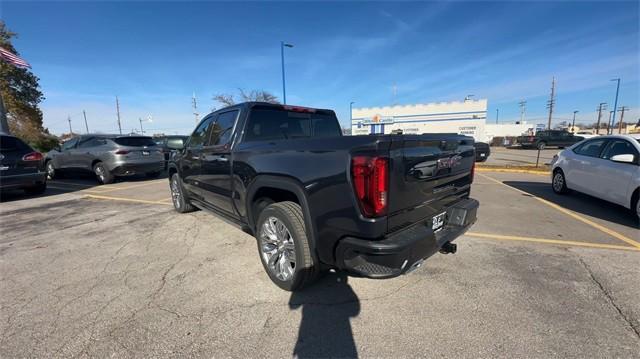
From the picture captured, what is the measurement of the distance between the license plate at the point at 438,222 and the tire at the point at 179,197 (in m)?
4.35

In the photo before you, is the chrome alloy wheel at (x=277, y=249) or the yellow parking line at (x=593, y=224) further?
the yellow parking line at (x=593, y=224)

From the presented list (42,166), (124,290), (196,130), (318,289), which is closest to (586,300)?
(318,289)

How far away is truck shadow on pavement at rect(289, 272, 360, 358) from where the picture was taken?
2091mm

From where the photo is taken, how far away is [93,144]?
31.7 ft

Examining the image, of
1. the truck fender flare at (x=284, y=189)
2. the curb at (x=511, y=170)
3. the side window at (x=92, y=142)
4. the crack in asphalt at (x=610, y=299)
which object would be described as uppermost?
the side window at (x=92, y=142)

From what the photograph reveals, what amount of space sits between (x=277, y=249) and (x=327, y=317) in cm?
82

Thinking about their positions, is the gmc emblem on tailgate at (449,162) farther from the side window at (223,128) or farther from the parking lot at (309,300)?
the side window at (223,128)

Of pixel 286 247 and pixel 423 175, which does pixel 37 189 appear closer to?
pixel 286 247

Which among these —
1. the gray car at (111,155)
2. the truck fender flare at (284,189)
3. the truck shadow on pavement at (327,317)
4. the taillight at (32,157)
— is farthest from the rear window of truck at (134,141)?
the truck shadow on pavement at (327,317)

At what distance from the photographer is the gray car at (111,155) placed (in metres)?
9.20

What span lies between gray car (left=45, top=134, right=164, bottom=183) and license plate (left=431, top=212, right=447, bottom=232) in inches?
385

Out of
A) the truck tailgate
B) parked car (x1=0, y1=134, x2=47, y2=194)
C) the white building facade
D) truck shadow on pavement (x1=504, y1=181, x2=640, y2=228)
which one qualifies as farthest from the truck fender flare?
the white building facade

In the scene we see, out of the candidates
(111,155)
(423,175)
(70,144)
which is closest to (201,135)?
(423,175)

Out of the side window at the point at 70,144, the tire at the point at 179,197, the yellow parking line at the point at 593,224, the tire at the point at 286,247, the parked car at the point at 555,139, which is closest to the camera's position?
the tire at the point at 286,247
